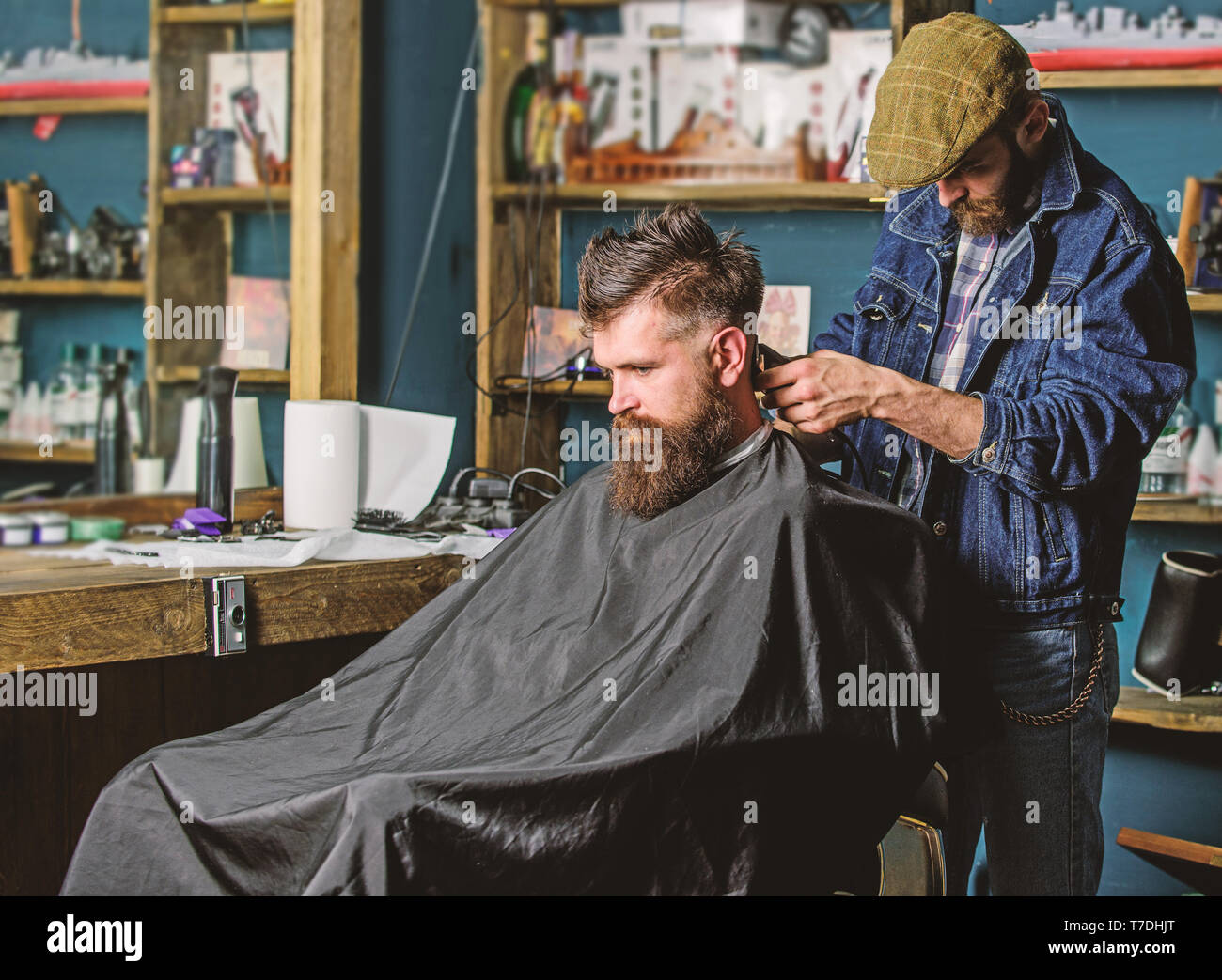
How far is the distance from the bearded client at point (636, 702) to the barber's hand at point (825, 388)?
67 mm

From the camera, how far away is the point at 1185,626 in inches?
106

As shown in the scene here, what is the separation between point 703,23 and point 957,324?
6.13ft

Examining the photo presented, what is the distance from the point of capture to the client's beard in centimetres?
178

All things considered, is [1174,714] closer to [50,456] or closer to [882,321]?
[882,321]

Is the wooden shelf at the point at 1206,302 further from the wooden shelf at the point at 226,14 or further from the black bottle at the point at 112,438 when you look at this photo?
the black bottle at the point at 112,438

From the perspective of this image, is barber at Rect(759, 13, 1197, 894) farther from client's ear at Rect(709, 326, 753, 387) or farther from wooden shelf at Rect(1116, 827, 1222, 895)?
wooden shelf at Rect(1116, 827, 1222, 895)

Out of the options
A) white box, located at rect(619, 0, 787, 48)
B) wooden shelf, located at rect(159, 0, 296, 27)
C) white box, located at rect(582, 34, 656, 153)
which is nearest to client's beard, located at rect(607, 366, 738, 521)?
wooden shelf, located at rect(159, 0, 296, 27)

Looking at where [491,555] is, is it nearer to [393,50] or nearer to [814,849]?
[814,849]

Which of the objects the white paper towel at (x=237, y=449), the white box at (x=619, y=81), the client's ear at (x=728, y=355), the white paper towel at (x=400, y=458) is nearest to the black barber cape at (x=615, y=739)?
the client's ear at (x=728, y=355)

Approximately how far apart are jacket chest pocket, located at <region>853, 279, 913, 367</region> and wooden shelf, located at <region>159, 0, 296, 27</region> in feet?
4.89

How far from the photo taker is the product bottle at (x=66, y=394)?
2.41m

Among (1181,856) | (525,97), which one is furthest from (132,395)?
(1181,856)
